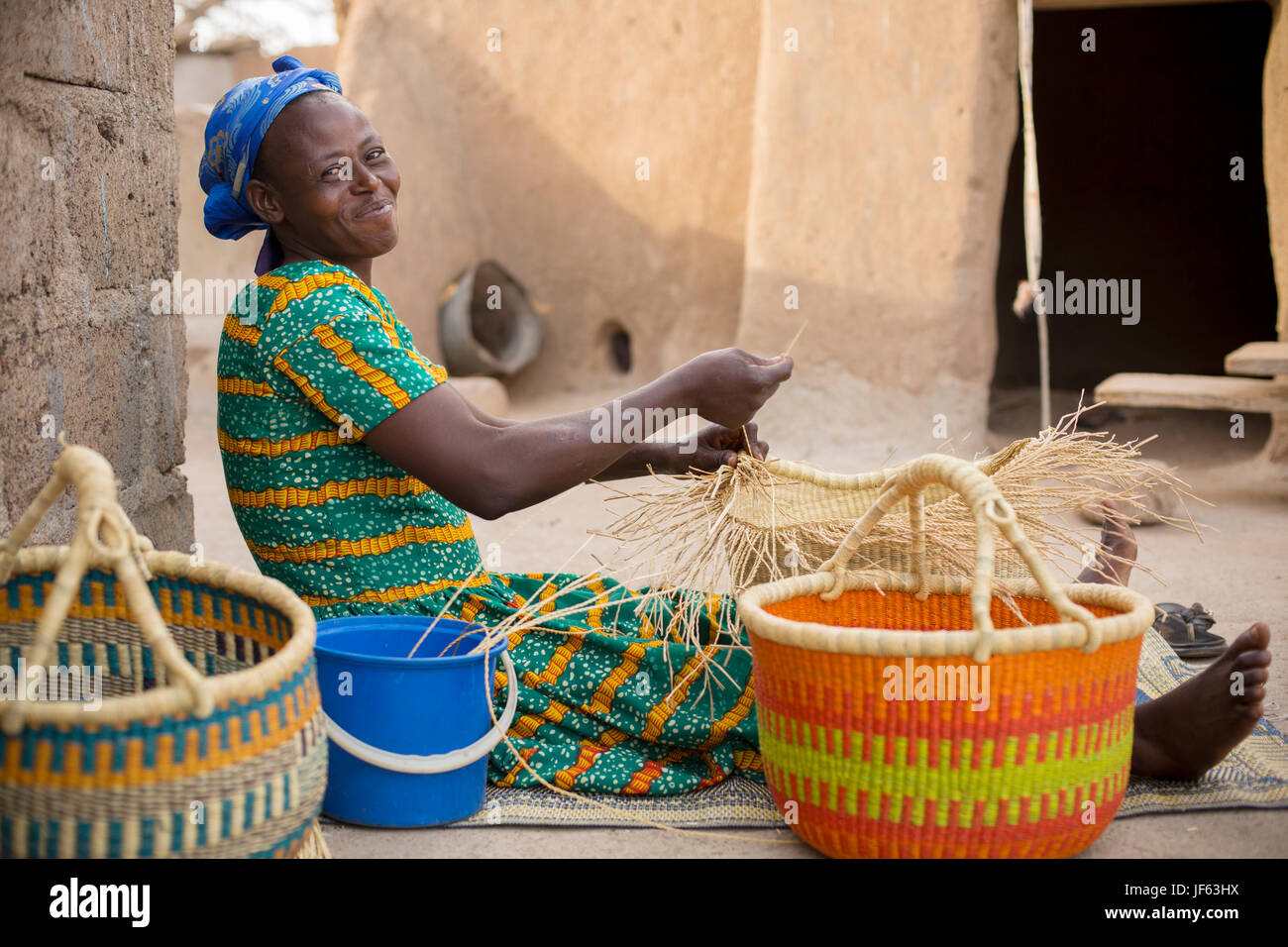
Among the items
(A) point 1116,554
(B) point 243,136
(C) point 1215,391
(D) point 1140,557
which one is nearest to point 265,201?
(B) point 243,136

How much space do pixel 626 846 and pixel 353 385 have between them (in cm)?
85

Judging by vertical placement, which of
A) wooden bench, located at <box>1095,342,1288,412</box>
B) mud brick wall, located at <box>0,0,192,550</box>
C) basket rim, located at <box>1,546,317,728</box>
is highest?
mud brick wall, located at <box>0,0,192,550</box>

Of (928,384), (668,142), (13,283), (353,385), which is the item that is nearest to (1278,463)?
(928,384)

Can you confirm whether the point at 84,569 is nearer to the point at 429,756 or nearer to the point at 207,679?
the point at 207,679

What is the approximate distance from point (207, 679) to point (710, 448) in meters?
1.30

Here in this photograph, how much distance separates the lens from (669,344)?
7797mm

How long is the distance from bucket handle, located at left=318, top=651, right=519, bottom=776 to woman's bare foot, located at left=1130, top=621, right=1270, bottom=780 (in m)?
1.10

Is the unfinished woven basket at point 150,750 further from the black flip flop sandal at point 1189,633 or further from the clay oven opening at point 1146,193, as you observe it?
the clay oven opening at point 1146,193

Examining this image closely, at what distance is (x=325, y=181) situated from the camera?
6.50 ft

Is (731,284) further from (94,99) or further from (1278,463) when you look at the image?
(94,99)

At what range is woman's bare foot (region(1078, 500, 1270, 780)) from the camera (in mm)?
1898

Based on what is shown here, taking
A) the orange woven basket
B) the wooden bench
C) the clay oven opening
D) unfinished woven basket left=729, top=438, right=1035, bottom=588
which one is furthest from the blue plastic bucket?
the clay oven opening

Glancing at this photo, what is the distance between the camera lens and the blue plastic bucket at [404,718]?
1777 mm

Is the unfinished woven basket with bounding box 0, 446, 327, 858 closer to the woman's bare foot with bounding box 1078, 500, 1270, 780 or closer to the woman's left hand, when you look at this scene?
the woman's left hand
